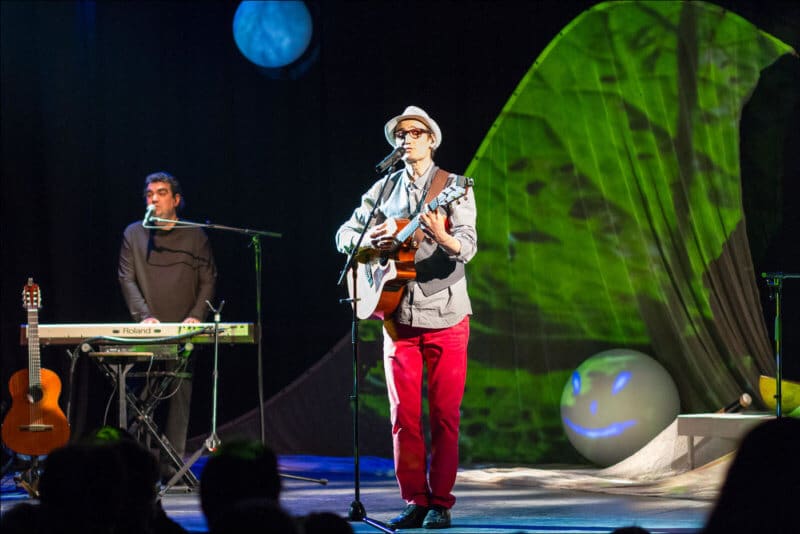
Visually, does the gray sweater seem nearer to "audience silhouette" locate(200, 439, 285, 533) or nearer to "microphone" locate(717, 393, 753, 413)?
"microphone" locate(717, 393, 753, 413)

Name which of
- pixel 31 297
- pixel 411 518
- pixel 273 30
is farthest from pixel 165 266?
pixel 411 518

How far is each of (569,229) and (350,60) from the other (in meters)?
2.03

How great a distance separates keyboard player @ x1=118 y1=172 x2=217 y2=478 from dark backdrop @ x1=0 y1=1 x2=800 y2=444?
145 centimetres

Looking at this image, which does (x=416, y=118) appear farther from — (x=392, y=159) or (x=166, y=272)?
(x=166, y=272)

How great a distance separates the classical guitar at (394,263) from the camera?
171 inches

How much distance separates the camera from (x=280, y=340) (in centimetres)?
805

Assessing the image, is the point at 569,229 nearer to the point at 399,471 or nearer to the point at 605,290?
the point at 605,290

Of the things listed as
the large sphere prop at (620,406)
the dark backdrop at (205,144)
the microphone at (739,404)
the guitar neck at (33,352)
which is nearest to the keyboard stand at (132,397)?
the guitar neck at (33,352)

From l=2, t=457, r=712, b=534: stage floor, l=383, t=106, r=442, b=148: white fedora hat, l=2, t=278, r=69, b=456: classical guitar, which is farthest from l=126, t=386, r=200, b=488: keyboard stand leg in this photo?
l=383, t=106, r=442, b=148: white fedora hat

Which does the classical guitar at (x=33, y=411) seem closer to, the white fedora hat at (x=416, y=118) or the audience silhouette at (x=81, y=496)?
the white fedora hat at (x=416, y=118)

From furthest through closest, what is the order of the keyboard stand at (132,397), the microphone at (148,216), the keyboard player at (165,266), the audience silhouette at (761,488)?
the keyboard player at (165,266) < the microphone at (148,216) < the keyboard stand at (132,397) < the audience silhouette at (761,488)

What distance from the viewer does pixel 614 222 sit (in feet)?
23.2

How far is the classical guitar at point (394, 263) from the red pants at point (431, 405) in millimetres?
119

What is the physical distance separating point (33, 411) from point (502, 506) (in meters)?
2.48
